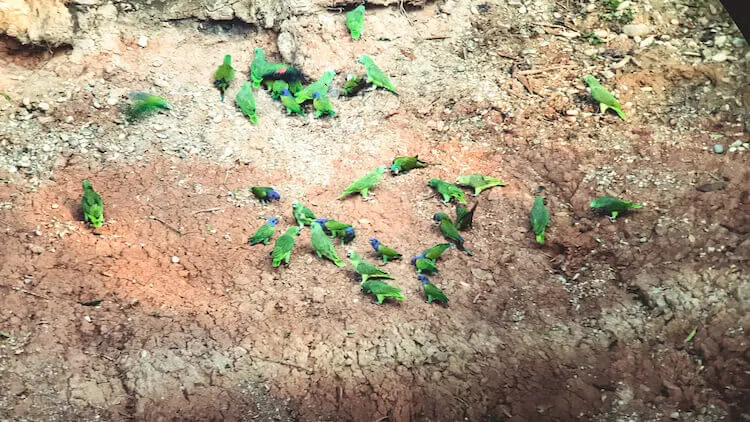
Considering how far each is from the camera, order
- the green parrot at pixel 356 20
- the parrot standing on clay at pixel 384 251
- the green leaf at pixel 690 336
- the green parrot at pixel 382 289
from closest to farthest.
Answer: the green leaf at pixel 690 336 → the green parrot at pixel 382 289 → the parrot standing on clay at pixel 384 251 → the green parrot at pixel 356 20

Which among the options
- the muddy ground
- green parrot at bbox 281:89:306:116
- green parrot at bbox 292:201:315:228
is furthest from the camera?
green parrot at bbox 281:89:306:116

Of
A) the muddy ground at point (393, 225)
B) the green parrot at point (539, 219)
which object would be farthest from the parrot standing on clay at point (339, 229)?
the green parrot at point (539, 219)

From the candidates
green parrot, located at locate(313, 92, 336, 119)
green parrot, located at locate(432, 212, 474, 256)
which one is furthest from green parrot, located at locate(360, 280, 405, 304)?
green parrot, located at locate(313, 92, 336, 119)

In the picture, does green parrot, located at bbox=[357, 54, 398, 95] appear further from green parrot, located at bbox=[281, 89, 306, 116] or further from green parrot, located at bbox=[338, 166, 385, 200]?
green parrot, located at bbox=[338, 166, 385, 200]

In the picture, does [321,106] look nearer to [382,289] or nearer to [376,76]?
[376,76]

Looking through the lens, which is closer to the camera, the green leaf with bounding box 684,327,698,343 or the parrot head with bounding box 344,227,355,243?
the green leaf with bounding box 684,327,698,343

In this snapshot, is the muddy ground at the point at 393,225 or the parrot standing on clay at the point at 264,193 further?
the parrot standing on clay at the point at 264,193

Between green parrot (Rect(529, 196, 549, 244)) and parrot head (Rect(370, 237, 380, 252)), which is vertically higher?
green parrot (Rect(529, 196, 549, 244))

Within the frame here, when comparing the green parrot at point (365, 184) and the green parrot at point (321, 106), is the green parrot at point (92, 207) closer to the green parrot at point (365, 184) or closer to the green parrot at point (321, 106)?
the green parrot at point (365, 184)

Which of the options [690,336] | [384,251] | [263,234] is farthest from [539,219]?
[263,234]
